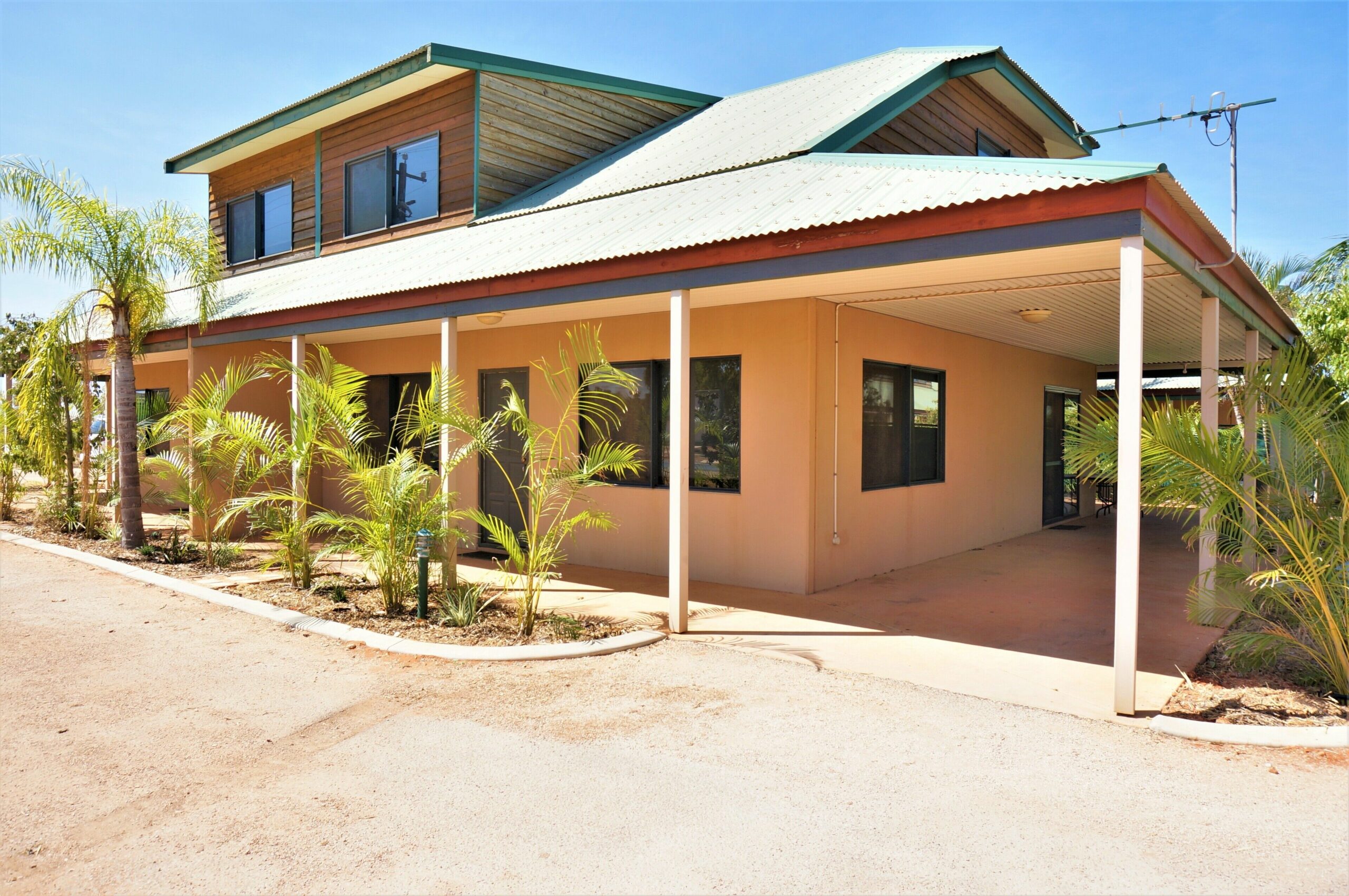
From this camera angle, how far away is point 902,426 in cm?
977

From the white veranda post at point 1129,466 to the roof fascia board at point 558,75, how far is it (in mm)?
9603

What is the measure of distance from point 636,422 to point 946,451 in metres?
4.02

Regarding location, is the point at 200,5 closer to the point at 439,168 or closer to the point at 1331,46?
the point at 439,168

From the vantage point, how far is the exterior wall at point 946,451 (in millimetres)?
8422

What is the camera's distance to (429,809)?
3656mm

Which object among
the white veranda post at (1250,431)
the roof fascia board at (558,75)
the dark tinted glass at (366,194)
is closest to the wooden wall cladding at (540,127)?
the roof fascia board at (558,75)

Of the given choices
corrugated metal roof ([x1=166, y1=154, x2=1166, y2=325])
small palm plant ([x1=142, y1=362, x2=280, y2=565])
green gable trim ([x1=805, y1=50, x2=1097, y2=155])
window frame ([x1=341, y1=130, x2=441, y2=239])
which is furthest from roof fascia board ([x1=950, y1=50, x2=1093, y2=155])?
small palm plant ([x1=142, y1=362, x2=280, y2=565])

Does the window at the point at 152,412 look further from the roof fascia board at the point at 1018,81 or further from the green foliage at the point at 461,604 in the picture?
the roof fascia board at the point at 1018,81

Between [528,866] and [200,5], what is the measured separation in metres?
14.8

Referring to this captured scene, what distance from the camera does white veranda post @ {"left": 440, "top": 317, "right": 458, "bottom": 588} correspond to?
741 cm

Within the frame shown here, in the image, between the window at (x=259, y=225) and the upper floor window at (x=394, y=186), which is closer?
the upper floor window at (x=394, y=186)

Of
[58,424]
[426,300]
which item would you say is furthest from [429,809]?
[58,424]

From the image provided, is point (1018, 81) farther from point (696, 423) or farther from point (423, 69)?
point (423, 69)

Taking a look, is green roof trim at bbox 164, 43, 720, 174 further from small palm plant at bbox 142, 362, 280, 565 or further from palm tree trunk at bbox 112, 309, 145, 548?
palm tree trunk at bbox 112, 309, 145, 548
